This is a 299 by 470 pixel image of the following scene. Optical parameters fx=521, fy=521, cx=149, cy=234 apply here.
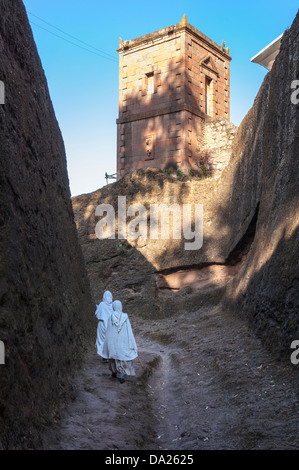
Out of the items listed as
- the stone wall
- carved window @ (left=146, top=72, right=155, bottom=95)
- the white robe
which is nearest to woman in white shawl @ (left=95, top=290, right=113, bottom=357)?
the white robe

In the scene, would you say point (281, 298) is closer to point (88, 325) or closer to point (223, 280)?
point (88, 325)

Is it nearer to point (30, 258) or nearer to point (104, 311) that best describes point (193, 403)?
point (30, 258)

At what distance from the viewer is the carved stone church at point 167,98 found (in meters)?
26.7

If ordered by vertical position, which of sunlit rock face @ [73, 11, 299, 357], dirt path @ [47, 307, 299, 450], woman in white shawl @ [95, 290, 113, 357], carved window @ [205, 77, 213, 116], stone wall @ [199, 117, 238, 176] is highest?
carved window @ [205, 77, 213, 116]

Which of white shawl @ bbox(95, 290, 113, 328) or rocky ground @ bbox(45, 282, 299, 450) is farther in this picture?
white shawl @ bbox(95, 290, 113, 328)

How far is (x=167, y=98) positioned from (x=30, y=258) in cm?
2146

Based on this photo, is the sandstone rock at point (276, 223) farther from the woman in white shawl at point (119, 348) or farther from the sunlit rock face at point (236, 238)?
the woman in white shawl at point (119, 348)

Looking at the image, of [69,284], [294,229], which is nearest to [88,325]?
[69,284]

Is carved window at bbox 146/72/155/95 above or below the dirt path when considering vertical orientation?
above

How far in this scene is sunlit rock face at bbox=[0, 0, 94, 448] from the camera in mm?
5852

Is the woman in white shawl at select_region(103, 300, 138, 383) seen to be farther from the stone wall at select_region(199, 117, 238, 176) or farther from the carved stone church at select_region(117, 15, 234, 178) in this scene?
the stone wall at select_region(199, 117, 238, 176)

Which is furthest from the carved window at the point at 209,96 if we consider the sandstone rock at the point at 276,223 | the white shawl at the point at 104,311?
the white shawl at the point at 104,311

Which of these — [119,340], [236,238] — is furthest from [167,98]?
[119,340]

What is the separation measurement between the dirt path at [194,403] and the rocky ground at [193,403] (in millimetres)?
12
